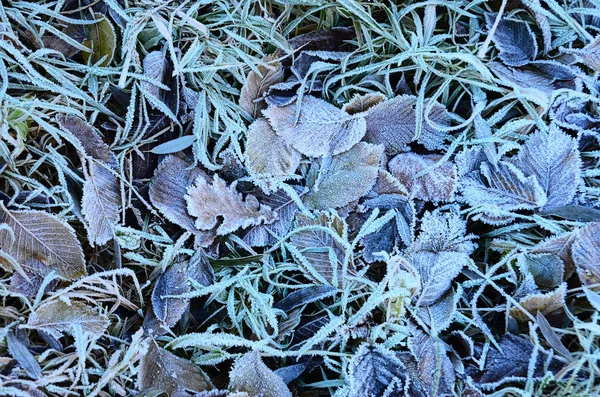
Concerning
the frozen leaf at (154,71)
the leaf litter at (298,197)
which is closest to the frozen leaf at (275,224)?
the leaf litter at (298,197)

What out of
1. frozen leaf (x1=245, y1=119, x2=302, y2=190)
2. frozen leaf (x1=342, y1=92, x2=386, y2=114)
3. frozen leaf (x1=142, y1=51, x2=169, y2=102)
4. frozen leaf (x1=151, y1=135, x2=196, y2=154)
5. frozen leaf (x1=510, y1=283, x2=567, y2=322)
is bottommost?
frozen leaf (x1=510, y1=283, x2=567, y2=322)

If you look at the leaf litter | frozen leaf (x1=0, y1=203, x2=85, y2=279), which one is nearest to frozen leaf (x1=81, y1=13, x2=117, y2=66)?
the leaf litter

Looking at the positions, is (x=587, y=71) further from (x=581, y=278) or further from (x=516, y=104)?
(x=581, y=278)

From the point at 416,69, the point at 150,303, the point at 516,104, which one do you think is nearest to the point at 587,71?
the point at 516,104

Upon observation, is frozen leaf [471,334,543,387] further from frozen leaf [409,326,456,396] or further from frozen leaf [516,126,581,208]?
frozen leaf [516,126,581,208]

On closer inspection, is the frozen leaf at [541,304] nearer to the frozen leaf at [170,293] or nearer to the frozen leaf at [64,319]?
the frozen leaf at [170,293]

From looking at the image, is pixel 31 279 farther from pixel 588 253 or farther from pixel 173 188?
pixel 588 253

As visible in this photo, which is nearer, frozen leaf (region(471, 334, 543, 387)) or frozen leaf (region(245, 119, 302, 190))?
frozen leaf (region(471, 334, 543, 387))
